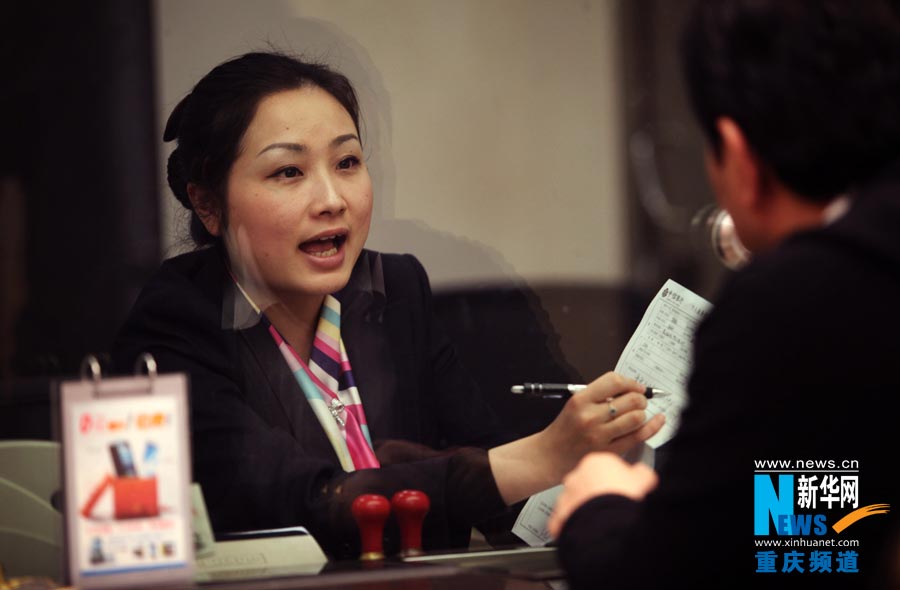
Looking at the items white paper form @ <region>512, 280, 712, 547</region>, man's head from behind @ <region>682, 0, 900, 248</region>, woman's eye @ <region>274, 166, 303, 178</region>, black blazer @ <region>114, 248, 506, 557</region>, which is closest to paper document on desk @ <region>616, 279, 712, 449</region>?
white paper form @ <region>512, 280, 712, 547</region>

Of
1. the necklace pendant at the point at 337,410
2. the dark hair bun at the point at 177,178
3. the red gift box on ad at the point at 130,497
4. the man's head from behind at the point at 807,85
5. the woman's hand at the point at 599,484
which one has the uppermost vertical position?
the dark hair bun at the point at 177,178

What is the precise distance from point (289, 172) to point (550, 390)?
0.42 m

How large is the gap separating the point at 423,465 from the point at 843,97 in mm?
707

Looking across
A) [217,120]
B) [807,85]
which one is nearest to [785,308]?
[807,85]

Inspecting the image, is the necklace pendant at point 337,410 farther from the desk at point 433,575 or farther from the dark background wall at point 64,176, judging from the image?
the dark background wall at point 64,176

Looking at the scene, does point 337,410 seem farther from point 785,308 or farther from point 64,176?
point 785,308

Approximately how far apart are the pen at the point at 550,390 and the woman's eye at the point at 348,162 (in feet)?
1.11

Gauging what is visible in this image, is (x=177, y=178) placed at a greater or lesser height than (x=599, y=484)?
greater

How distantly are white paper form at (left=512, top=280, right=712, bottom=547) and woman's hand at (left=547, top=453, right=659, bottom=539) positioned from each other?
0.42m

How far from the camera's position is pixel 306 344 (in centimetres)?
132

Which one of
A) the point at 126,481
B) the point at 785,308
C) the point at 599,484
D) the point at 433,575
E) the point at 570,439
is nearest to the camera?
the point at 785,308

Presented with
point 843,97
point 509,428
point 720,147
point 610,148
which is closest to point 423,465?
point 509,428

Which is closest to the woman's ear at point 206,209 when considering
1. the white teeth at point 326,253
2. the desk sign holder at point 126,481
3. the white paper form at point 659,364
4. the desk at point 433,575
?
the white teeth at point 326,253

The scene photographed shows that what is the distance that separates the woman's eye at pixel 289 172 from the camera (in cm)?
128
